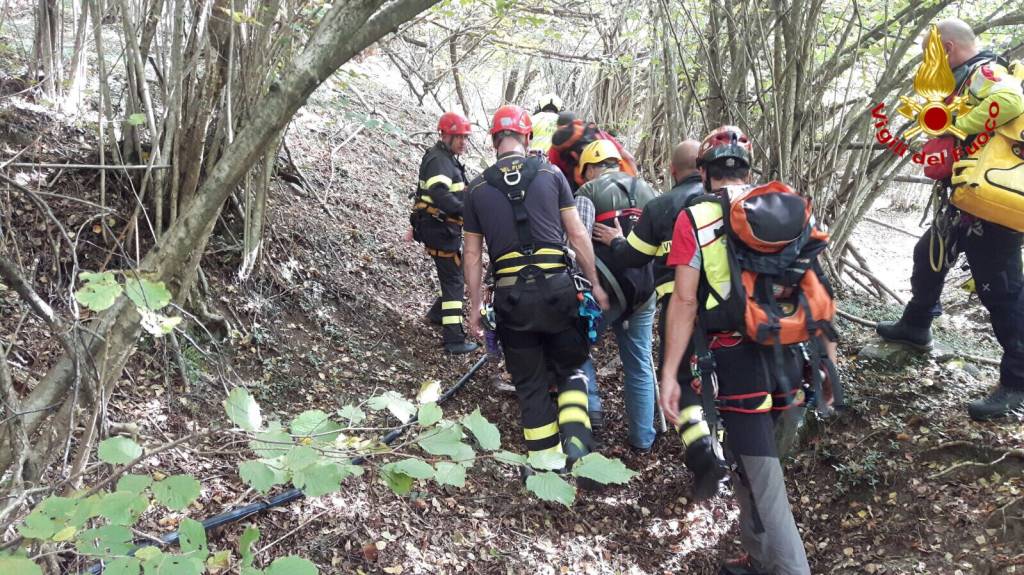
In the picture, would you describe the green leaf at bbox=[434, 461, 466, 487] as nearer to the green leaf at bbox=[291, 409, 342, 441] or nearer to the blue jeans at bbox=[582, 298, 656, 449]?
the green leaf at bbox=[291, 409, 342, 441]

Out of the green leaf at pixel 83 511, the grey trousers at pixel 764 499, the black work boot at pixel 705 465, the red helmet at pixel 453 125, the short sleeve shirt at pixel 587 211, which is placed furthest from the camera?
the red helmet at pixel 453 125

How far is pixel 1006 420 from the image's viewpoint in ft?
11.9

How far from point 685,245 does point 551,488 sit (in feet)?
5.43

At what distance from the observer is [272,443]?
1.64m

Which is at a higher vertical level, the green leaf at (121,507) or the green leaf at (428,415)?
the green leaf at (428,415)

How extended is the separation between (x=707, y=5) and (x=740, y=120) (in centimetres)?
117

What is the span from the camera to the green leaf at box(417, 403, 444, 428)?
167cm

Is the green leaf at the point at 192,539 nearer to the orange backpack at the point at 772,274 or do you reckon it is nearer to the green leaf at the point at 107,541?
the green leaf at the point at 107,541

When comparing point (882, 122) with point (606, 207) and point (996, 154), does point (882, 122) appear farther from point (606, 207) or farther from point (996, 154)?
point (606, 207)

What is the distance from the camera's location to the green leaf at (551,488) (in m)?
1.58

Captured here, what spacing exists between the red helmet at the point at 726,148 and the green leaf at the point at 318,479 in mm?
2419

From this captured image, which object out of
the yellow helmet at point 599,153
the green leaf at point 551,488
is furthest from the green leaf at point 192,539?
the yellow helmet at point 599,153

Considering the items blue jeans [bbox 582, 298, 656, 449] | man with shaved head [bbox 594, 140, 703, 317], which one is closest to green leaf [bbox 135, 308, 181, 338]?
man with shaved head [bbox 594, 140, 703, 317]

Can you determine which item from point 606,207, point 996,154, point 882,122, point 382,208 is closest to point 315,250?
point 382,208
